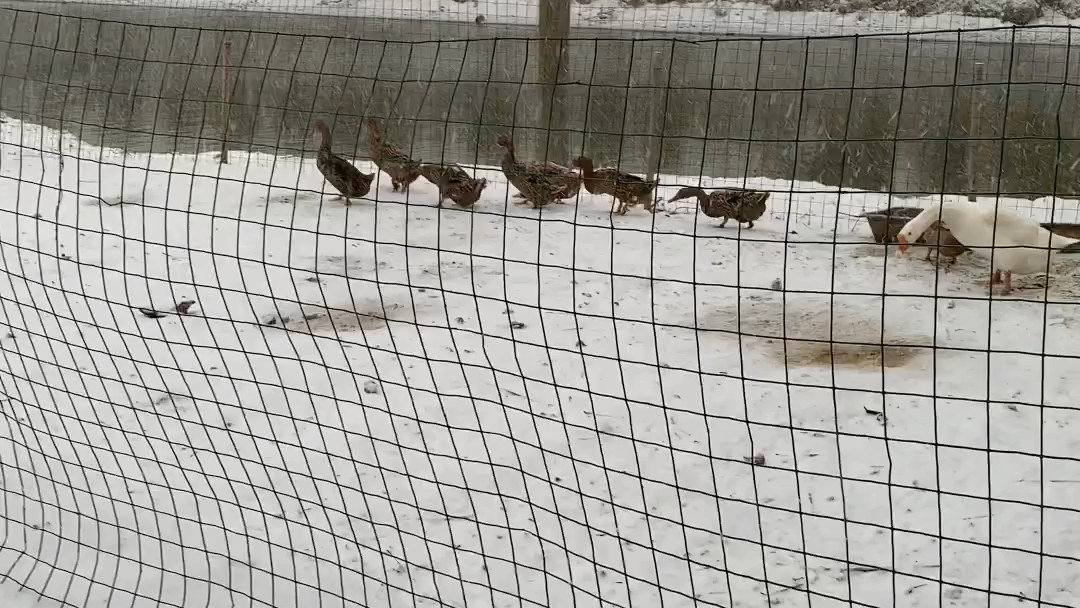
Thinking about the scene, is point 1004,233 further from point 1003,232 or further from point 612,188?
point 612,188

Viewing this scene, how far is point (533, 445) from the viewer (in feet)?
9.21

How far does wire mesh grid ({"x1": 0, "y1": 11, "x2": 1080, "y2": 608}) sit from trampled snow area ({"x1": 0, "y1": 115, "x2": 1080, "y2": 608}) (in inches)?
0.7

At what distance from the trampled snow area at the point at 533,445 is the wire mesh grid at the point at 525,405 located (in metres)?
0.02

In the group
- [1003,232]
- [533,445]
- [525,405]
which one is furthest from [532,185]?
[533,445]

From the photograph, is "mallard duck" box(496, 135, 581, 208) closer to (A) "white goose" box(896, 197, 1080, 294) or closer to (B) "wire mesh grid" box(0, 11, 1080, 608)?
(B) "wire mesh grid" box(0, 11, 1080, 608)

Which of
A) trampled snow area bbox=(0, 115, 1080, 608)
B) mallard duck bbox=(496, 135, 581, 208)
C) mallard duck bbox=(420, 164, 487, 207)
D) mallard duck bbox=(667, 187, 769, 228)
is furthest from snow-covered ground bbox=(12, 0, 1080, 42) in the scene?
trampled snow area bbox=(0, 115, 1080, 608)

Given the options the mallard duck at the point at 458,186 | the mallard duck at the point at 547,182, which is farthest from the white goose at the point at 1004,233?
the mallard duck at the point at 458,186

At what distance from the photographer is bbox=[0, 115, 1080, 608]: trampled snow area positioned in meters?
2.86

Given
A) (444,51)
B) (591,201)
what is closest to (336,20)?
(444,51)

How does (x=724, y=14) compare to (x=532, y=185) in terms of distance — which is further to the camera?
(x=724, y=14)

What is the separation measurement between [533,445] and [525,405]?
1347 millimetres

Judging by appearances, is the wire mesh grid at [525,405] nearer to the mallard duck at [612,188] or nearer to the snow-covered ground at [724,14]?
the mallard duck at [612,188]

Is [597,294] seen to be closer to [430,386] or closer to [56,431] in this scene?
[430,386]

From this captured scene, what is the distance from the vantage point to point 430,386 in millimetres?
4367
